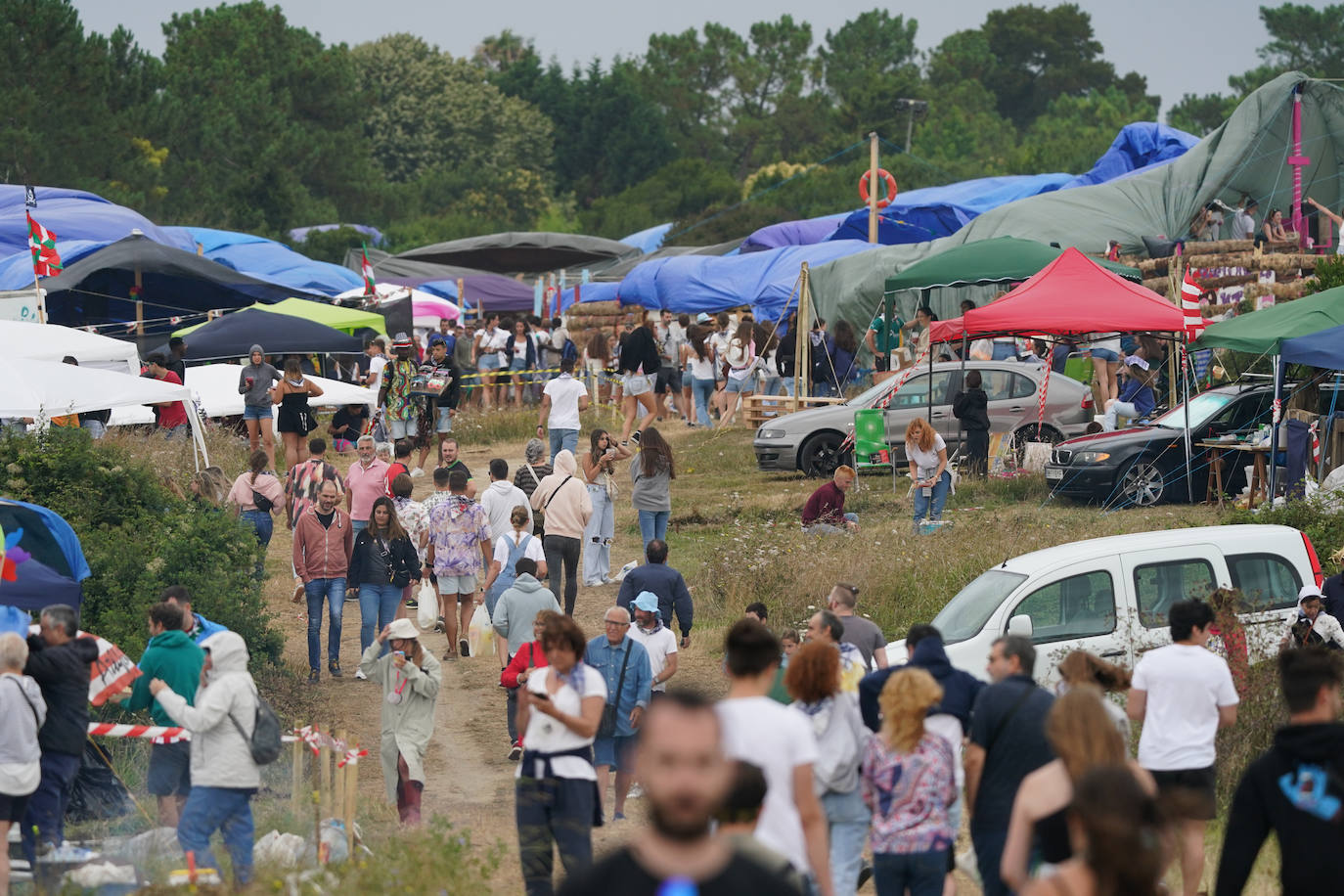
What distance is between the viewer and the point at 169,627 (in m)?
8.94

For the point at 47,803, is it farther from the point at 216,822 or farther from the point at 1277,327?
the point at 1277,327

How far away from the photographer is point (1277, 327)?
16281 millimetres

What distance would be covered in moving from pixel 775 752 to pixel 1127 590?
20.2 feet

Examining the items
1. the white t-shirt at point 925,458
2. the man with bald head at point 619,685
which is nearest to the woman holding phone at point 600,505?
the white t-shirt at point 925,458

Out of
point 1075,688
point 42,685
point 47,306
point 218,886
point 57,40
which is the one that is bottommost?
point 218,886

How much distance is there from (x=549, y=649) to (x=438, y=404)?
13.9 m

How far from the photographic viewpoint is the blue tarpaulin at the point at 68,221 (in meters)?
34.5

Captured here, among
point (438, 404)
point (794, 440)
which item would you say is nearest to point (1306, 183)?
point (794, 440)

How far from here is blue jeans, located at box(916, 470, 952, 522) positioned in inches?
672

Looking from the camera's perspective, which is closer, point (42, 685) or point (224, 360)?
point (42, 685)

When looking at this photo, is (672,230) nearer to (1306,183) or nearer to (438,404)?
(1306,183)

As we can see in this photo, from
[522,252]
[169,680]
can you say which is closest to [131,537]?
[169,680]

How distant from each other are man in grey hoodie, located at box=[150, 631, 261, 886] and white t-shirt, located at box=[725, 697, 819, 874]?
326 centimetres

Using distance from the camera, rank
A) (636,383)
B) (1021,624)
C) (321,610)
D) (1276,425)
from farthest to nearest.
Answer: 1. (636,383)
2. (1276,425)
3. (321,610)
4. (1021,624)
